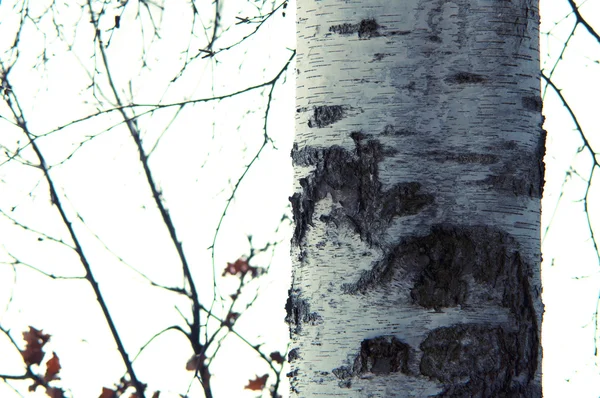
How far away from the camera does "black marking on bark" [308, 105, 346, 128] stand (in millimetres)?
1227

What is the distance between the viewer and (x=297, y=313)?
124 centimetres

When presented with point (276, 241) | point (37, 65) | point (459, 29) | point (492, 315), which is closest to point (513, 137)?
point (459, 29)

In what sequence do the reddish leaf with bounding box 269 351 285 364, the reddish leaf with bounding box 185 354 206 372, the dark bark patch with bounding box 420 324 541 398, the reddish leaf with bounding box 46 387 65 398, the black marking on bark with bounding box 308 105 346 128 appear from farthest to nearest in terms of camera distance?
the reddish leaf with bounding box 269 351 285 364, the reddish leaf with bounding box 46 387 65 398, the reddish leaf with bounding box 185 354 206 372, the black marking on bark with bounding box 308 105 346 128, the dark bark patch with bounding box 420 324 541 398

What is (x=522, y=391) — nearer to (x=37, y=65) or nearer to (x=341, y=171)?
(x=341, y=171)

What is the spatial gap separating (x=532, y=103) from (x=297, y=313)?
1.94 feet

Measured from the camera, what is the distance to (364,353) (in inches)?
45.1

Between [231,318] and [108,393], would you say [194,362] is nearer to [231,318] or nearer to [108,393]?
[231,318]

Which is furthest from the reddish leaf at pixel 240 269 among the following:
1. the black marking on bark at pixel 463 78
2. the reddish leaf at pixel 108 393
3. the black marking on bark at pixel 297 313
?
the black marking on bark at pixel 463 78

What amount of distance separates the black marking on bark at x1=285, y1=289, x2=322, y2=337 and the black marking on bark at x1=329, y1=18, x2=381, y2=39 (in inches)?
19.3

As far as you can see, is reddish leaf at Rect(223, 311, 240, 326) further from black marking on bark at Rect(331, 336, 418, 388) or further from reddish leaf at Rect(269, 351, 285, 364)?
black marking on bark at Rect(331, 336, 418, 388)

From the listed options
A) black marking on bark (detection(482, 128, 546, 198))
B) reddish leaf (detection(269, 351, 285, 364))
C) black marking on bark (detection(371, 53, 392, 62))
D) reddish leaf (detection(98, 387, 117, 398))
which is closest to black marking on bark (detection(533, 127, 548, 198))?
black marking on bark (detection(482, 128, 546, 198))

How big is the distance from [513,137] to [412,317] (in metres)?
0.38

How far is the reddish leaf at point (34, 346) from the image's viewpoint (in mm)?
2695

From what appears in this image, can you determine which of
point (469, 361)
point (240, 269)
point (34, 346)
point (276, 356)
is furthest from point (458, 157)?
point (34, 346)
